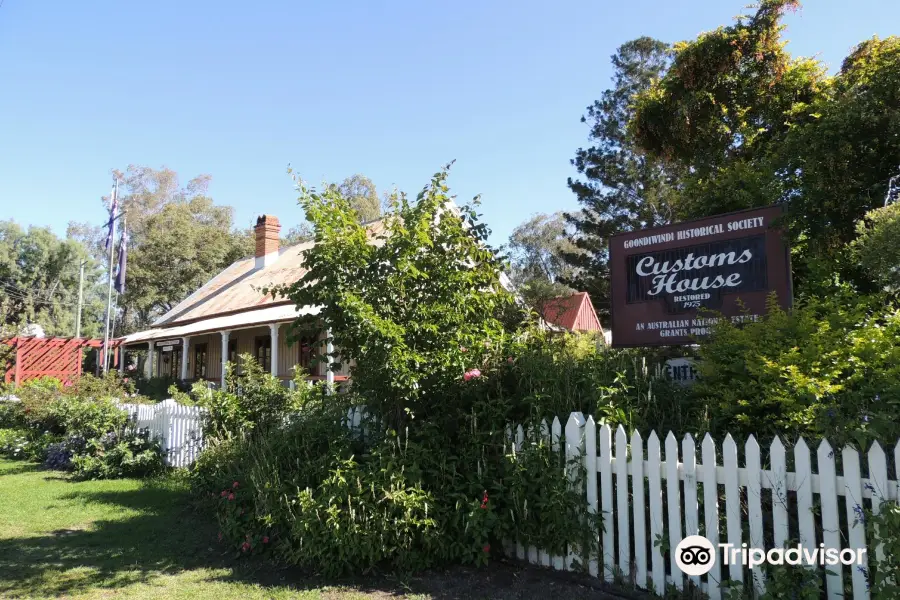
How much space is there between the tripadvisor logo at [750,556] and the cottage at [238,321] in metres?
15.1

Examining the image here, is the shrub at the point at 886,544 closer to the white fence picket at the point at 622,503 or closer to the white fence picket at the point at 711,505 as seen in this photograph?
the white fence picket at the point at 711,505

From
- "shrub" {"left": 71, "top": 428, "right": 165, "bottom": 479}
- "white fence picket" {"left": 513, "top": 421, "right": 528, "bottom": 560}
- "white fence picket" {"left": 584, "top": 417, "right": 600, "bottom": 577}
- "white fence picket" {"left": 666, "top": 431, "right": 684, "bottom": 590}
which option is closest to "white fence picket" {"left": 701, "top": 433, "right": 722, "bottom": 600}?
"white fence picket" {"left": 666, "top": 431, "right": 684, "bottom": 590}

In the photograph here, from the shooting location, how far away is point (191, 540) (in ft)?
17.9

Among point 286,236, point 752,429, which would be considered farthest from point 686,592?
point 286,236

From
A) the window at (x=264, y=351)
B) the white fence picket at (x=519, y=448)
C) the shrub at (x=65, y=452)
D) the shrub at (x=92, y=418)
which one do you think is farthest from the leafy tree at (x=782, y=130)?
the window at (x=264, y=351)

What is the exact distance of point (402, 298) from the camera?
4895 mm

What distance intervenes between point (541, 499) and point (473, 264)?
6.78 feet

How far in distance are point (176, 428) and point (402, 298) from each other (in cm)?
527

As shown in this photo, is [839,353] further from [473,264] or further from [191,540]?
[191,540]

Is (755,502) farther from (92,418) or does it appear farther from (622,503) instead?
(92,418)

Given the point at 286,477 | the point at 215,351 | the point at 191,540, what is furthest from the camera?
the point at 215,351

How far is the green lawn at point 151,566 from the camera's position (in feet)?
13.5

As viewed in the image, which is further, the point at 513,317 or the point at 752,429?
the point at 513,317

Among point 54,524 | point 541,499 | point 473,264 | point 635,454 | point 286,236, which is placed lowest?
point 54,524
